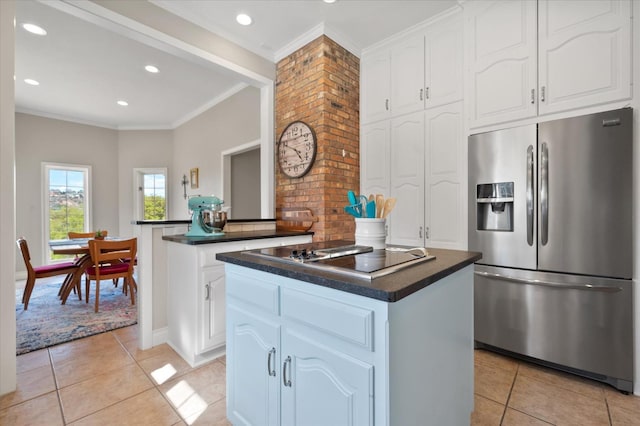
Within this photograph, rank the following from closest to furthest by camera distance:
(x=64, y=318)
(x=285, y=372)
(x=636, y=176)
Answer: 1. (x=285, y=372)
2. (x=636, y=176)
3. (x=64, y=318)

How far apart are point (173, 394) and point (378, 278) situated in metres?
1.68

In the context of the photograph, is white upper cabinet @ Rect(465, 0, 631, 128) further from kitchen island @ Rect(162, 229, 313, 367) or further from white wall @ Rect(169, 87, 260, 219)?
white wall @ Rect(169, 87, 260, 219)

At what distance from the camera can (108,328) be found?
9.15 ft

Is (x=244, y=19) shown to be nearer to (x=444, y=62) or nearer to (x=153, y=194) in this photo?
(x=444, y=62)

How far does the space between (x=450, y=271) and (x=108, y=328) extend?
317 cm

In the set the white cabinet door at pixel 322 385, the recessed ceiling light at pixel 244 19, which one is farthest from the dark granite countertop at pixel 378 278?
the recessed ceiling light at pixel 244 19

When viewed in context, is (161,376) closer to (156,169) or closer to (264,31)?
(264,31)

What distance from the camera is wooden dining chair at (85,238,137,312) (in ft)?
10.3

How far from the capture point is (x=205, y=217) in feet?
8.00

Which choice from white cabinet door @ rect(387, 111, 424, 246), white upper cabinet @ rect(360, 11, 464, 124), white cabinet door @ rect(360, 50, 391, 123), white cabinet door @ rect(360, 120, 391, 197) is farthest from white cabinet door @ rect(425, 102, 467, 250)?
white cabinet door @ rect(360, 50, 391, 123)

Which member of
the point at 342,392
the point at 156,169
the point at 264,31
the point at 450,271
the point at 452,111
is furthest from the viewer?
the point at 156,169

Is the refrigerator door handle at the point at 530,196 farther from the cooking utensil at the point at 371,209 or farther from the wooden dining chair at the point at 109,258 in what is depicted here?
the wooden dining chair at the point at 109,258

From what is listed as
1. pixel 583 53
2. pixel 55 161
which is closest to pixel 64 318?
pixel 55 161

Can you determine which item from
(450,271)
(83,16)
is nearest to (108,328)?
(83,16)
